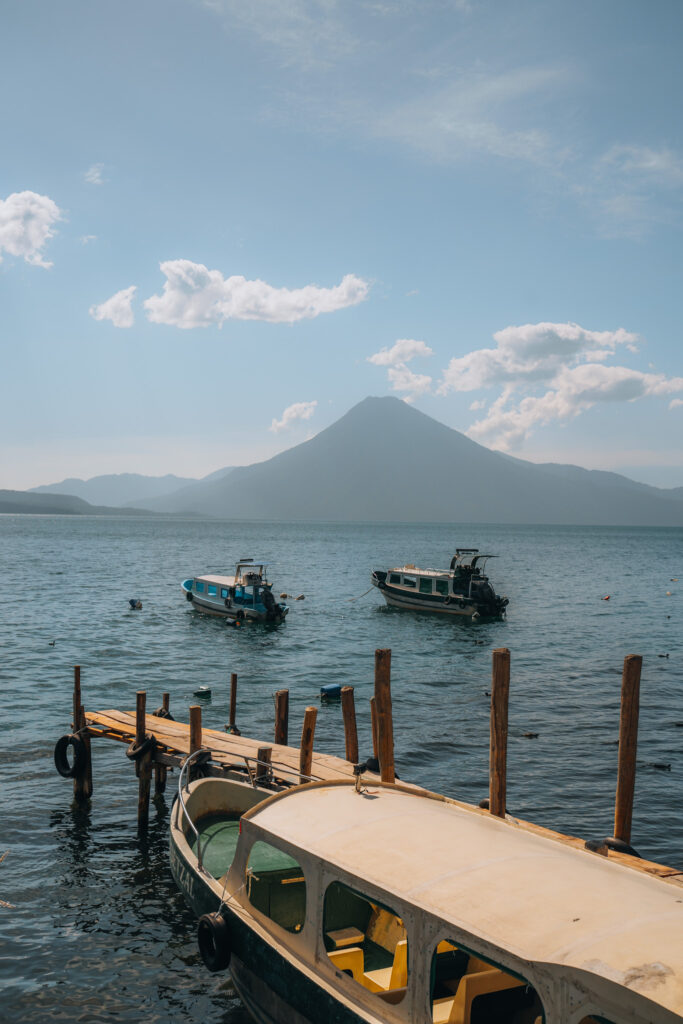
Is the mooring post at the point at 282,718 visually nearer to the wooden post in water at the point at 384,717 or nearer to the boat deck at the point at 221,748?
the boat deck at the point at 221,748

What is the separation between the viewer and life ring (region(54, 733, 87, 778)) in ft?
58.3

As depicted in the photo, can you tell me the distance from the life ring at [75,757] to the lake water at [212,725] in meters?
0.71

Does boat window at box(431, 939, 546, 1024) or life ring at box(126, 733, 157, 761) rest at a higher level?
boat window at box(431, 939, 546, 1024)

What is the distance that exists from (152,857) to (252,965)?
21.2 ft

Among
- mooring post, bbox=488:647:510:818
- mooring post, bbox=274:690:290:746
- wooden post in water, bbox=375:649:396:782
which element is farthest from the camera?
mooring post, bbox=274:690:290:746

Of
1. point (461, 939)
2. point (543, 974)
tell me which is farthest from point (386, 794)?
point (543, 974)

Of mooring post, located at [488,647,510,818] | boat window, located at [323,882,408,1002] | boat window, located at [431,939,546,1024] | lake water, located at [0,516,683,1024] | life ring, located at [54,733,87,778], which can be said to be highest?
mooring post, located at [488,647,510,818]

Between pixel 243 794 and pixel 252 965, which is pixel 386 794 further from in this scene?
pixel 243 794

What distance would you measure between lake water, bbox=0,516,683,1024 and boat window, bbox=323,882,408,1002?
268 cm

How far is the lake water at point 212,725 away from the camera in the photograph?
12.3 m

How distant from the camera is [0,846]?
15695 mm

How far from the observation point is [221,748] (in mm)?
16750

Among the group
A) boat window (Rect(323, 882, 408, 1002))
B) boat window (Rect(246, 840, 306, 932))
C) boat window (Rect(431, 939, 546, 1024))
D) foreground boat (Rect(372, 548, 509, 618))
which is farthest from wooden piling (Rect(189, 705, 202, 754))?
foreground boat (Rect(372, 548, 509, 618))

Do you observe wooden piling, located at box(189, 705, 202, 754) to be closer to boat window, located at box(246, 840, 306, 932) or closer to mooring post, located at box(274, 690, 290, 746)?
mooring post, located at box(274, 690, 290, 746)
